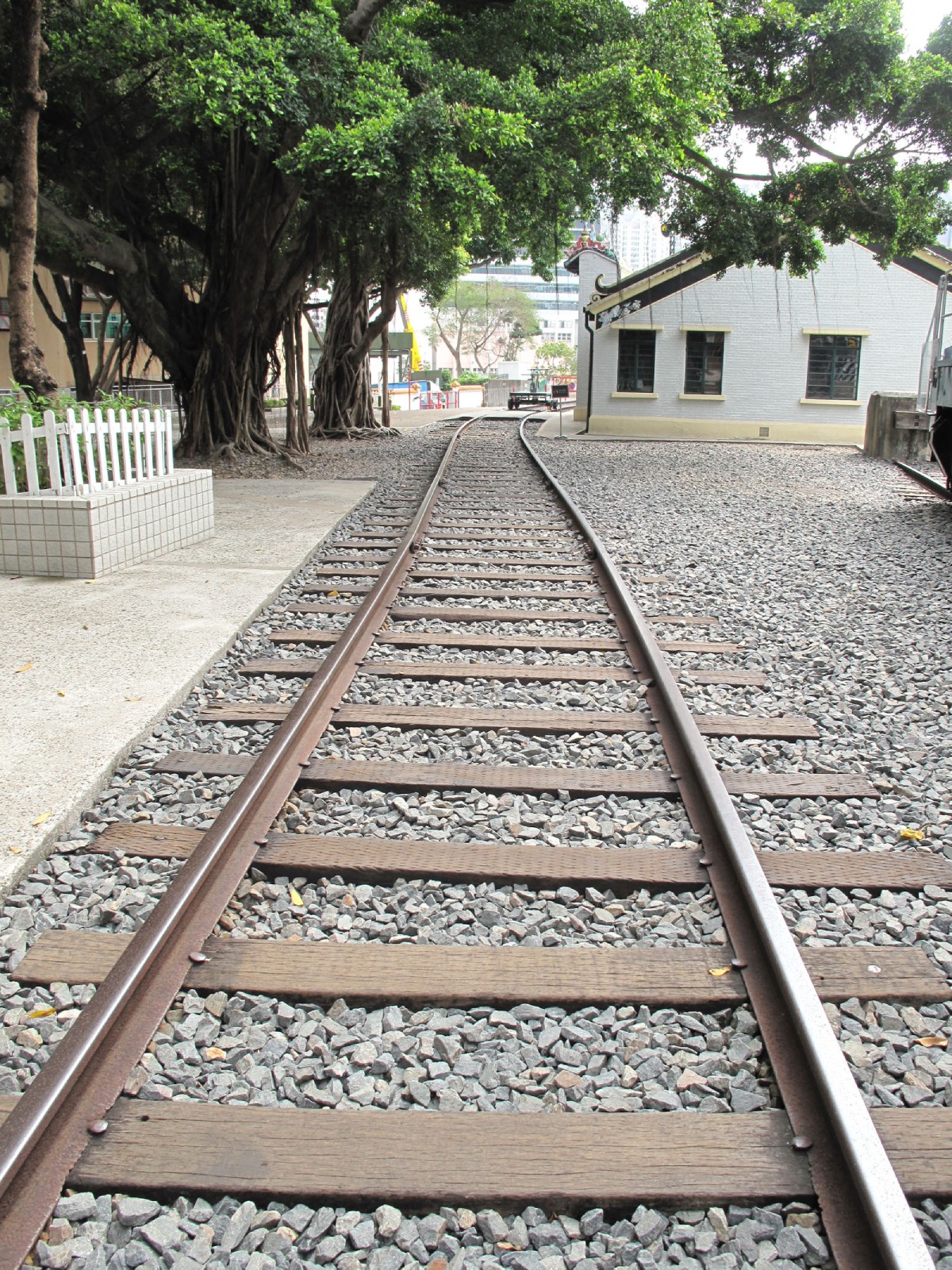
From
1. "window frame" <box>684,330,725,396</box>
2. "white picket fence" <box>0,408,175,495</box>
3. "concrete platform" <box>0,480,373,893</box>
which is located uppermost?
"window frame" <box>684,330,725,396</box>

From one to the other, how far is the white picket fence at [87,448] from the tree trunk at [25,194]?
4.07 feet

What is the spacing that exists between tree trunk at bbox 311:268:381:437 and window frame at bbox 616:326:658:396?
6504 millimetres

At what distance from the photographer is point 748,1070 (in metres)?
2.18

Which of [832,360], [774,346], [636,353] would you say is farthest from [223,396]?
[832,360]

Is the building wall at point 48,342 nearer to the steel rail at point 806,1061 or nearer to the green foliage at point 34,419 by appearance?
the green foliage at point 34,419

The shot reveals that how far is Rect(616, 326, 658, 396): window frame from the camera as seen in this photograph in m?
25.5

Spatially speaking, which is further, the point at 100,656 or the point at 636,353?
the point at 636,353

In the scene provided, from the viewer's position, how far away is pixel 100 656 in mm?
4992

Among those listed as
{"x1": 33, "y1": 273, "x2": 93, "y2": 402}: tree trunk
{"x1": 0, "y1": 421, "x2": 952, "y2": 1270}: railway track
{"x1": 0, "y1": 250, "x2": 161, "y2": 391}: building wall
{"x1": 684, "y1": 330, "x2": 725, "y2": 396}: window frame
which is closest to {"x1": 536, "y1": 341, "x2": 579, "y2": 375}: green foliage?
{"x1": 0, "y1": 250, "x2": 161, "y2": 391}: building wall

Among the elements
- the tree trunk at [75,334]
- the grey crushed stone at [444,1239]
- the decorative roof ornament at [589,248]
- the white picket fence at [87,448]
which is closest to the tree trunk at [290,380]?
the white picket fence at [87,448]

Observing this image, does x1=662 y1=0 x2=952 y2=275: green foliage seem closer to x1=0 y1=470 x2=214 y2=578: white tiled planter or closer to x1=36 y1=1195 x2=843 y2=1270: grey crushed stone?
x1=0 y1=470 x2=214 y2=578: white tiled planter

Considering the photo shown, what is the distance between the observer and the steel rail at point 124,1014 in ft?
5.93

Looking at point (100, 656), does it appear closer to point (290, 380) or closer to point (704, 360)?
point (290, 380)

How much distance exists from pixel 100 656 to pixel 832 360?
24.0m
